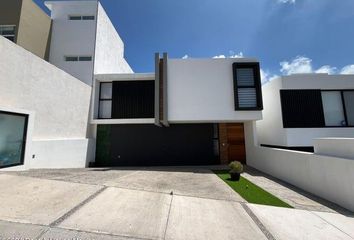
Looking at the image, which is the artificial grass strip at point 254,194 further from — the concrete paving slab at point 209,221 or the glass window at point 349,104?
the glass window at point 349,104

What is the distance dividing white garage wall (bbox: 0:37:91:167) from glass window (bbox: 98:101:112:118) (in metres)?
0.99

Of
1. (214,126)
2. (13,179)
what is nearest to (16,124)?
(13,179)

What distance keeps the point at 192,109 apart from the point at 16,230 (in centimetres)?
883

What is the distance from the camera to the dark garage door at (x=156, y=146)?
1245 cm

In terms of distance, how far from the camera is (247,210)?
188 inches

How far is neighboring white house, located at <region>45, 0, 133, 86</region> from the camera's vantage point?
12859mm

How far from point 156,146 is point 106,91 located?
504 centimetres

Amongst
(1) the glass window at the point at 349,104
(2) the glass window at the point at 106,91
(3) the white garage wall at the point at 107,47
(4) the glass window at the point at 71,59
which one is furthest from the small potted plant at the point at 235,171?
(4) the glass window at the point at 71,59

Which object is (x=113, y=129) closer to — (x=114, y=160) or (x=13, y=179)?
(x=114, y=160)

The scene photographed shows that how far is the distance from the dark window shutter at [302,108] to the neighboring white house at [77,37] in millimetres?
12237

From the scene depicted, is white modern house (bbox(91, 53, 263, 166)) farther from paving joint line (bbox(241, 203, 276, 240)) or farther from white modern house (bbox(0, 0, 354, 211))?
paving joint line (bbox(241, 203, 276, 240))

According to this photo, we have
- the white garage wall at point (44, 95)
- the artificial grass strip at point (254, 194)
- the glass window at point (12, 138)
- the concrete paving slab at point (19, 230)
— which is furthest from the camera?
the white garage wall at point (44, 95)

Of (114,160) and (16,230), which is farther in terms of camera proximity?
(114,160)

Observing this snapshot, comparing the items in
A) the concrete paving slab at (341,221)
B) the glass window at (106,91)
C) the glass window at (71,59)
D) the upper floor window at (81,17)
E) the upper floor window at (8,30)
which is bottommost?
the concrete paving slab at (341,221)
